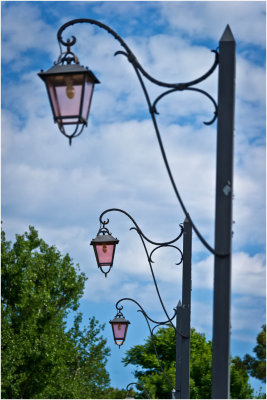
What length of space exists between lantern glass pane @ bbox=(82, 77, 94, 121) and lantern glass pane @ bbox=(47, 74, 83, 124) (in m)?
0.04

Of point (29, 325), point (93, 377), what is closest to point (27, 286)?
point (29, 325)

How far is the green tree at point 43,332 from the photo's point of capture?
100ft

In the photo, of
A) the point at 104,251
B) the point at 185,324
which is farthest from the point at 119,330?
the point at 104,251

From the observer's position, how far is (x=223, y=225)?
186 inches

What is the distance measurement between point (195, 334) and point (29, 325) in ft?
47.7

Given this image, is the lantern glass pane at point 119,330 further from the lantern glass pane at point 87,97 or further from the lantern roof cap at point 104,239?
the lantern glass pane at point 87,97

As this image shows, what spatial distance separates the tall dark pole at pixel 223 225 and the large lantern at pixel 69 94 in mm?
1021

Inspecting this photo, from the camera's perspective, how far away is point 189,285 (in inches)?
369

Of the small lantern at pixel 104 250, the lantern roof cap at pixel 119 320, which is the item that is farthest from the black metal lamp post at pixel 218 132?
the lantern roof cap at pixel 119 320

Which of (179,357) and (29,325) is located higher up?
(29,325)

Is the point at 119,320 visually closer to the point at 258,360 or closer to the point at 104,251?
the point at 104,251

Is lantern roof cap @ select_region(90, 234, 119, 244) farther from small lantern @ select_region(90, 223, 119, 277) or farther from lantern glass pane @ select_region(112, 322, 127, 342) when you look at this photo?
lantern glass pane @ select_region(112, 322, 127, 342)

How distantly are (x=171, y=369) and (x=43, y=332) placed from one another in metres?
8.59

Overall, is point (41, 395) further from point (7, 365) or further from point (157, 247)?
point (157, 247)
